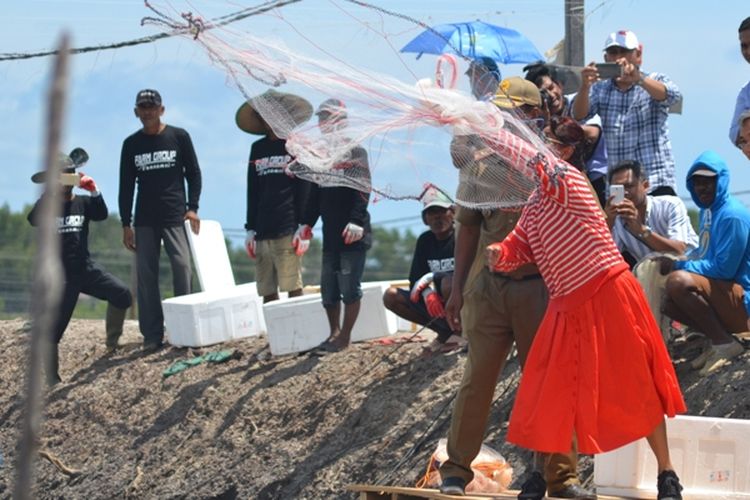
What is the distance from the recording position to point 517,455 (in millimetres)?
7910

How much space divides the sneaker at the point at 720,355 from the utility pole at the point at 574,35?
3507 millimetres

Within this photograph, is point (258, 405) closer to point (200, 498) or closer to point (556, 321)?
point (200, 498)

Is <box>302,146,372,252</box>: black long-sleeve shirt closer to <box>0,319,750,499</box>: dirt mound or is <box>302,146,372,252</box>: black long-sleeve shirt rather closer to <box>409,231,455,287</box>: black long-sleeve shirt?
<box>409,231,455,287</box>: black long-sleeve shirt

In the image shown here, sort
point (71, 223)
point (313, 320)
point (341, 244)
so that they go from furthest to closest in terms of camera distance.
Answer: point (71, 223), point (313, 320), point (341, 244)

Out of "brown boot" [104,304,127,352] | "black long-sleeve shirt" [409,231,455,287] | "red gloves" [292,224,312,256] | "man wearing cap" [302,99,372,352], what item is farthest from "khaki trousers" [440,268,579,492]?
"brown boot" [104,304,127,352]

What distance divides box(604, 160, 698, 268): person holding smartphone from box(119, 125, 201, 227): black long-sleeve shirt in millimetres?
4804

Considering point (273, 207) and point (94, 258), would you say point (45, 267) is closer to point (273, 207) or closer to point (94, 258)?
point (273, 207)

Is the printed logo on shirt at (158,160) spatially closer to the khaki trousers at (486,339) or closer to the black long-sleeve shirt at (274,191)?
the black long-sleeve shirt at (274,191)

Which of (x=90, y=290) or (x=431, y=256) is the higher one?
(x=431, y=256)

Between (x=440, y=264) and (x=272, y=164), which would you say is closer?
(x=440, y=264)

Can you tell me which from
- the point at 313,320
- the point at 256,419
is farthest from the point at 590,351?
the point at 313,320

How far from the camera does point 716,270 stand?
7.38m

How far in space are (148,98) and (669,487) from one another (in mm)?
7027

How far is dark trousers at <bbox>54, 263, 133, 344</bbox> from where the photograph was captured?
12133 millimetres
